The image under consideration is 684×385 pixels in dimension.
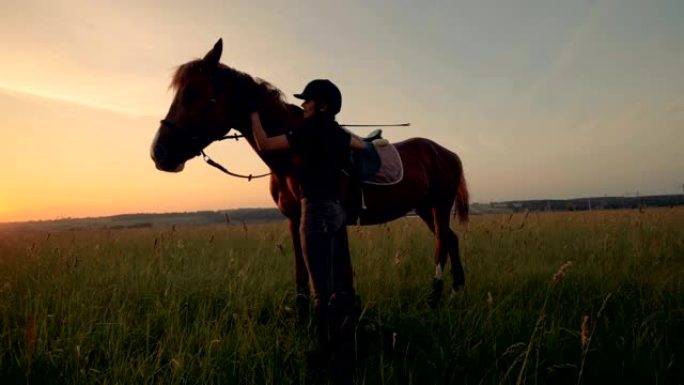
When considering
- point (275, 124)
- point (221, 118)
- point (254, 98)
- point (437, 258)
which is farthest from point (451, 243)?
point (221, 118)

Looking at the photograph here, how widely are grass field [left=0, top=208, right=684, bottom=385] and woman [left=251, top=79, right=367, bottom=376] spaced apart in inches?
15.7

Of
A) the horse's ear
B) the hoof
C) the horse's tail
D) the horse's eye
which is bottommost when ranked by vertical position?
the hoof

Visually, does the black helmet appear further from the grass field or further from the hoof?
the hoof

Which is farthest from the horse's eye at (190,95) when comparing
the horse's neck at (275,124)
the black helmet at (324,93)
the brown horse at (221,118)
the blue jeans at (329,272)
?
the blue jeans at (329,272)

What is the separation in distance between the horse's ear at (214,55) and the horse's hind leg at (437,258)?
3.28 metres

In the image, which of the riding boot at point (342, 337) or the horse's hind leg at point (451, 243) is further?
the horse's hind leg at point (451, 243)

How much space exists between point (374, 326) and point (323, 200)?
1.13 metres

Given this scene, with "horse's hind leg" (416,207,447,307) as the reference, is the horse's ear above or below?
above

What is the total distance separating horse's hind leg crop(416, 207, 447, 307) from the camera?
471 centimetres

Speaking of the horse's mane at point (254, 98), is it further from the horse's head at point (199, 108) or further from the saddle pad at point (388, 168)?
the saddle pad at point (388, 168)

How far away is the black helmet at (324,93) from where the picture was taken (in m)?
2.88

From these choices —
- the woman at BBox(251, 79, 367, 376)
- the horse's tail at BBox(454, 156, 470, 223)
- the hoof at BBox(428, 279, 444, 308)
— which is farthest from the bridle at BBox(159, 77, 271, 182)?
the horse's tail at BBox(454, 156, 470, 223)

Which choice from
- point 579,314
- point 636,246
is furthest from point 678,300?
point 636,246

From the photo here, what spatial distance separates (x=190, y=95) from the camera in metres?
3.52
